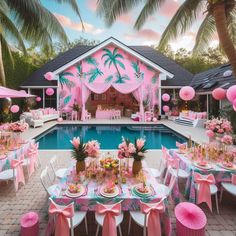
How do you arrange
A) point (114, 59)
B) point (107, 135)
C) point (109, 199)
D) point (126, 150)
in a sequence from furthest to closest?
point (114, 59) → point (107, 135) → point (126, 150) → point (109, 199)

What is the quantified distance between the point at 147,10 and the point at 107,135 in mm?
7698

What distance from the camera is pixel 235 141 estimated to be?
942cm

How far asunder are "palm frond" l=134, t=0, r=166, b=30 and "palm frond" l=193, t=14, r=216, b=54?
2.48 metres

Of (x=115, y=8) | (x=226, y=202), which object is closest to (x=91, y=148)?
(x=226, y=202)

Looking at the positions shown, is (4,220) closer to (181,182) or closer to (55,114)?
(181,182)

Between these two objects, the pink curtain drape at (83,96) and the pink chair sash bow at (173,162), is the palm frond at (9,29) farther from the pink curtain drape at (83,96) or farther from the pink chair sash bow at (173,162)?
the pink chair sash bow at (173,162)

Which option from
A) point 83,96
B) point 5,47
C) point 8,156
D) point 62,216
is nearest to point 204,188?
point 62,216

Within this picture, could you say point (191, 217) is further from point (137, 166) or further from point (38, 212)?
point (38, 212)

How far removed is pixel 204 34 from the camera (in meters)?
Answer: 9.08

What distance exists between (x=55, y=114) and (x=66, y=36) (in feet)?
29.1

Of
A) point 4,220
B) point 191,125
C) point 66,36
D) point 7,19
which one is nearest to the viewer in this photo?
point 4,220

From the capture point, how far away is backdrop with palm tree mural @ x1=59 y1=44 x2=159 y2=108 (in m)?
18.0

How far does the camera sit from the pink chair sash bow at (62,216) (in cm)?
282

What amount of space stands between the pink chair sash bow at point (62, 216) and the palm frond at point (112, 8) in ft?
22.7
